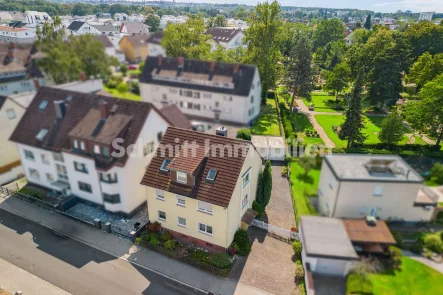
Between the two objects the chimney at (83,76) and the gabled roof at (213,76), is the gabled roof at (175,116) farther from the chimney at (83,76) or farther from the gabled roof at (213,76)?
the gabled roof at (213,76)

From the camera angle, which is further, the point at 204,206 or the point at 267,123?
the point at 267,123

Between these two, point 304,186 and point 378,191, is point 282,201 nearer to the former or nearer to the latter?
point 304,186

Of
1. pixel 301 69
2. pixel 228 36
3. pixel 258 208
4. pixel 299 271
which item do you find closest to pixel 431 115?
pixel 299 271

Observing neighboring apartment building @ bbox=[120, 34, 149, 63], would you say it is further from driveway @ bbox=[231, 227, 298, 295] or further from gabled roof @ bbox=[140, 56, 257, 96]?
driveway @ bbox=[231, 227, 298, 295]

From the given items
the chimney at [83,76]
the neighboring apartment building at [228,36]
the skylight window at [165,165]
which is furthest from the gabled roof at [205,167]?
the neighboring apartment building at [228,36]

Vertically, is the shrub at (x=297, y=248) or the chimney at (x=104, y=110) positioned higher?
the chimney at (x=104, y=110)

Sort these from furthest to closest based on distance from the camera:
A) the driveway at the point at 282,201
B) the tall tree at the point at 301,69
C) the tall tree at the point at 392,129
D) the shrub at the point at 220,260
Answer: the tall tree at the point at 301,69, the shrub at the point at 220,260, the driveway at the point at 282,201, the tall tree at the point at 392,129

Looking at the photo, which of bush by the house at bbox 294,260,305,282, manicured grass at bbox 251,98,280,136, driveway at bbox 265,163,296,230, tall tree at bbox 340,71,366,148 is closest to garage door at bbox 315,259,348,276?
tall tree at bbox 340,71,366,148
